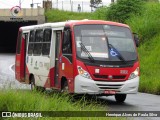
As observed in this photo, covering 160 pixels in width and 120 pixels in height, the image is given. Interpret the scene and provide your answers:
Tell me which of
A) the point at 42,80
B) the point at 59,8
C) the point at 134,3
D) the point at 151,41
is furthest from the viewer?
the point at 59,8

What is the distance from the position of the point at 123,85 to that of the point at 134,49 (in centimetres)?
152

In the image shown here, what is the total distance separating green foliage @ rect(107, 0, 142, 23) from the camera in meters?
39.9

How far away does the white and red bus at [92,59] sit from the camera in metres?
15.5

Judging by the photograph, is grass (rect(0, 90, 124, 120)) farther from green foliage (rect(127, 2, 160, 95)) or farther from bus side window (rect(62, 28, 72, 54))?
green foliage (rect(127, 2, 160, 95))

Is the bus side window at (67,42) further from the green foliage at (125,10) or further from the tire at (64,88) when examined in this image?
the green foliage at (125,10)

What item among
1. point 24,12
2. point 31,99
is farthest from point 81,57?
point 24,12

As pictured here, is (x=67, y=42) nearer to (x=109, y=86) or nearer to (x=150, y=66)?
(x=109, y=86)

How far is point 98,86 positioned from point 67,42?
204cm

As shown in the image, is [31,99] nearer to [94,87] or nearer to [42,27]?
[94,87]

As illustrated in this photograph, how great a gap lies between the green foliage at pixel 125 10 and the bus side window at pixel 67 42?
23.2m

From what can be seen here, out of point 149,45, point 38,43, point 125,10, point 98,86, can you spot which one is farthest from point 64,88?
point 125,10

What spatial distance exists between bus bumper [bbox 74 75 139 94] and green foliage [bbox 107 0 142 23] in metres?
24.1

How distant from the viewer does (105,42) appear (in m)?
16.2

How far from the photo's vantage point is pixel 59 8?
69.1 m
